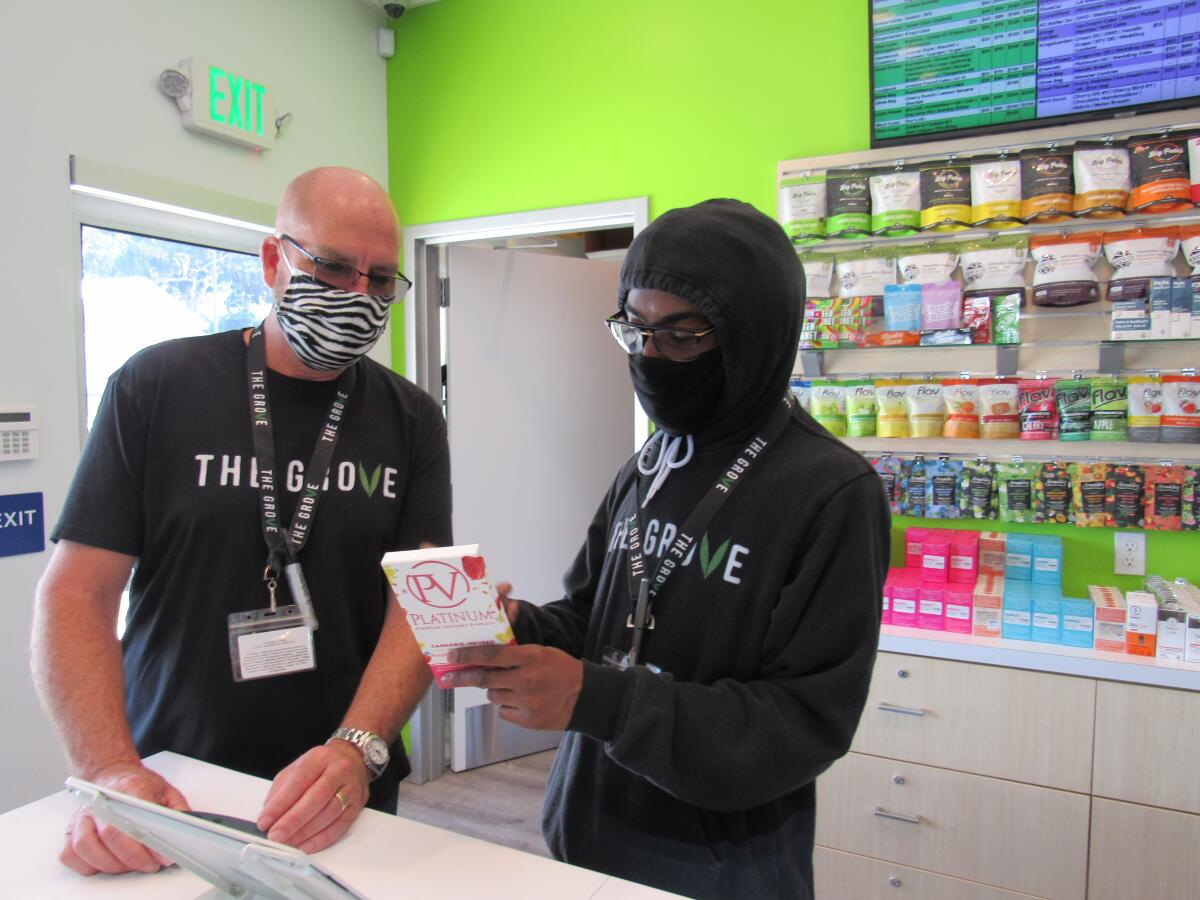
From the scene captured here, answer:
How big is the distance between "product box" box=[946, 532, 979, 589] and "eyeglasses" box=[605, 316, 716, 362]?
1.64 m

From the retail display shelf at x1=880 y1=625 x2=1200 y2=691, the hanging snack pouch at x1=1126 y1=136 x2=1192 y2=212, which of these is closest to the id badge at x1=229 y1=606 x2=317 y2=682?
the retail display shelf at x1=880 y1=625 x2=1200 y2=691

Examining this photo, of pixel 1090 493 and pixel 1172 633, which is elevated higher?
pixel 1090 493

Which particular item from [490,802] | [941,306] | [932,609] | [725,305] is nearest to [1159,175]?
[941,306]

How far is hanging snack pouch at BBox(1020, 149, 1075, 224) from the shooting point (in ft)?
7.49

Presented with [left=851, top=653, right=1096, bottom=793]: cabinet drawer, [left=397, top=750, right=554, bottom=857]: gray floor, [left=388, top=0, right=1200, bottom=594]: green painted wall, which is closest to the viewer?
[left=851, top=653, right=1096, bottom=793]: cabinet drawer

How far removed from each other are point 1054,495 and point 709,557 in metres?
1.74

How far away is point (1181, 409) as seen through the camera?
2.18 meters

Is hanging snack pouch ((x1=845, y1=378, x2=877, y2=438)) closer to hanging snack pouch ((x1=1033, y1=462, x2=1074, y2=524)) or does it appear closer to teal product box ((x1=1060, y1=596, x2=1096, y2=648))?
hanging snack pouch ((x1=1033, y1=462, x2=1074, y2=524))

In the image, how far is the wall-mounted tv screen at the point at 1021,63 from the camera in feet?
7.27

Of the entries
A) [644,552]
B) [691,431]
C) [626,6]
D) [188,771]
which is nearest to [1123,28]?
[626,6]

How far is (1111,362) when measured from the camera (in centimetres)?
226

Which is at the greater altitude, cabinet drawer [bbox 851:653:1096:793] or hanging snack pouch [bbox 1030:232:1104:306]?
hanging snack pouch [bbox 1030:232:1104:306]

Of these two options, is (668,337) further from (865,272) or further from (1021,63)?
(1021,63)

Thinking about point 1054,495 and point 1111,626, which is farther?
point 1054,495
